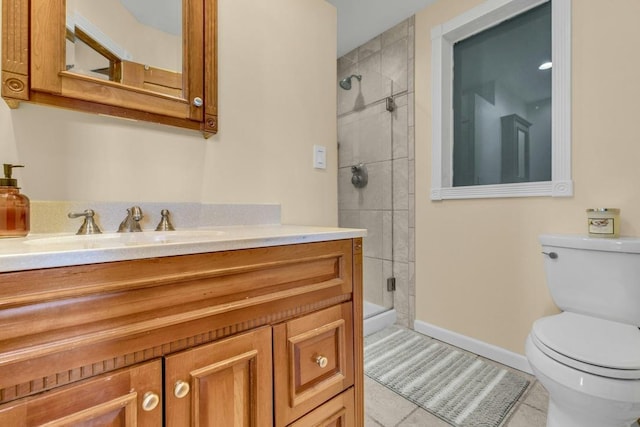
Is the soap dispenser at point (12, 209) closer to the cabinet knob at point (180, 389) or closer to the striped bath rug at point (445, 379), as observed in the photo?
the cabinet knob at point (180, 389)

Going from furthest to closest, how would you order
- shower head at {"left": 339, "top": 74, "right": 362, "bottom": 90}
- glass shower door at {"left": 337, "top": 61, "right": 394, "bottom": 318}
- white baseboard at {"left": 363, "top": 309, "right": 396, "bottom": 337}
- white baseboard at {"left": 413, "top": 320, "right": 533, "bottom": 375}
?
shower head at {"left": 339, "top": 74, "right": 362, "bottom": 90}, glass shower door at {"left": 337, "top": 61, "right": 394, "bottom": 318}, white baseboard at {"left": 363, "top": 309, "right": 396, "bottom": 337}, white baseboard at {"left": 413, "top": 320, "right": 533, "bottom": 375}

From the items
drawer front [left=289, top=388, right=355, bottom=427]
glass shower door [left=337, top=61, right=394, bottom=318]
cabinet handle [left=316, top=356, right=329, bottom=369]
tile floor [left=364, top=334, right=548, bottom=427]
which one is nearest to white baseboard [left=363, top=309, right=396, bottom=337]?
glass shower door [left=337, top=61, right=394, bottom=318]

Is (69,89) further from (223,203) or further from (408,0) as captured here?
(408,0)

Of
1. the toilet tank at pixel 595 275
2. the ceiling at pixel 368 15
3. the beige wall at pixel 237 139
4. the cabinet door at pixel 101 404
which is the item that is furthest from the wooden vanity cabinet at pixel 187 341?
the ceiling at pixel 368 15

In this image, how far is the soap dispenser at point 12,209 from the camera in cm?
72

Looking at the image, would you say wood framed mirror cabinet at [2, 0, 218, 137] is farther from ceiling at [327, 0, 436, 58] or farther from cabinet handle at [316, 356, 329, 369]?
ceiling at [327, 0, 436, 58]

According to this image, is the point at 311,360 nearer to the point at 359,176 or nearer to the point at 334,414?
the point at 334,414

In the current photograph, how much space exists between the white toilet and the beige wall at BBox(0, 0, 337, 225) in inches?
40.9

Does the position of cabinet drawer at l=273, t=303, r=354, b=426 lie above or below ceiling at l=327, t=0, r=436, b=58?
below

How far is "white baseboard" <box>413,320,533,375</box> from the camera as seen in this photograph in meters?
1.64

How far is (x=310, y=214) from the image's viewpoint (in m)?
1.47

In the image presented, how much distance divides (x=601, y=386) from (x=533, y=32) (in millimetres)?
1801

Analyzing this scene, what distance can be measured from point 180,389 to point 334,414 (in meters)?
0.49

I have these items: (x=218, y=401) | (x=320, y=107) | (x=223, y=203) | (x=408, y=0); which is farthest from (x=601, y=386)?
(x=408, y=0)
